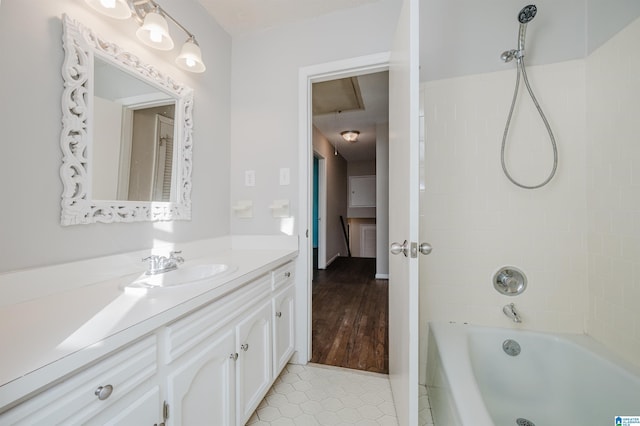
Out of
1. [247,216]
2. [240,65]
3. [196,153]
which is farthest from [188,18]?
[247,216]

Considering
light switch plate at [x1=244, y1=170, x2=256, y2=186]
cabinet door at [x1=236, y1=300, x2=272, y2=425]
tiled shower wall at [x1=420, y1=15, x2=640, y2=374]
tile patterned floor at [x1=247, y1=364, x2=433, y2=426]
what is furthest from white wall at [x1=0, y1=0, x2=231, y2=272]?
tiled shower wall at [x1=420, y1=15, x2=640, y2=374]

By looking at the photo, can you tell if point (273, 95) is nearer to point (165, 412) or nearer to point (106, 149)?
point (106, 149)

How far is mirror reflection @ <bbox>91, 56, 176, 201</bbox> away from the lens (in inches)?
40.8

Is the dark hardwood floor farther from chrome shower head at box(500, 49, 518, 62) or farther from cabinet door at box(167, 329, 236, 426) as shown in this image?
chrome shower head at box(500, 49, 518, 62)

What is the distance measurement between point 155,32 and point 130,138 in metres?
0.50

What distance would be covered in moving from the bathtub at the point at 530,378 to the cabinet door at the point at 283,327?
2.82ft

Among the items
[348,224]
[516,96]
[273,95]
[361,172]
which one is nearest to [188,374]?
[273,95]

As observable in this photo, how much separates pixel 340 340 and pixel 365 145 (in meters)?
3.88

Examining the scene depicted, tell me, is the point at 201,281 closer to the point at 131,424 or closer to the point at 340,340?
the point at 131,424

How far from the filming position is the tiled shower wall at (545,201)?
1132mm

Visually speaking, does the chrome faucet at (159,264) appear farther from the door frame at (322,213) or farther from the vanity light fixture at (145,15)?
the door frame at (322,213)

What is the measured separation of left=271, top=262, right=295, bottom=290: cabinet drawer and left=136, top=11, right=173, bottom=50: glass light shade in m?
1.28

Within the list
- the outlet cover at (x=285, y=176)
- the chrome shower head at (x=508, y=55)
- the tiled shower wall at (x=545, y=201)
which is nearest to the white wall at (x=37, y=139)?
the outlet cover at (x=285, y=176)

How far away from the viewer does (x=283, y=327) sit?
61.2 inches
